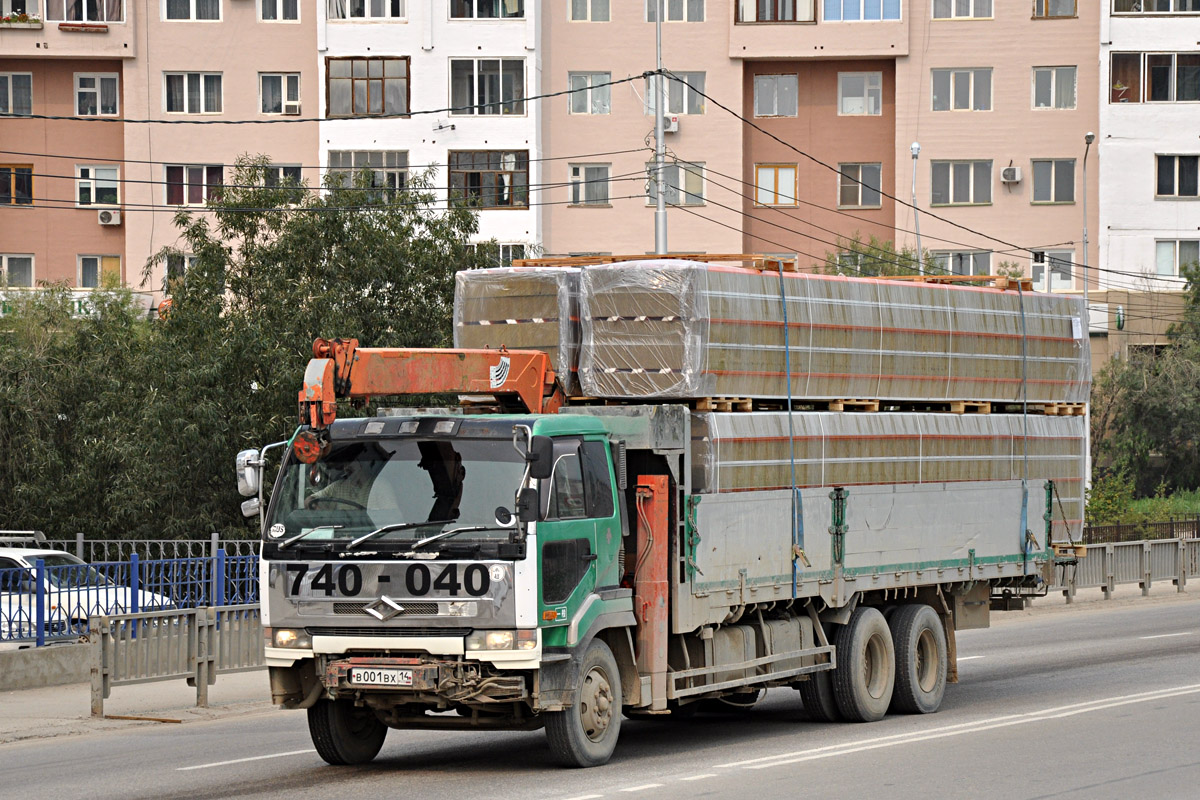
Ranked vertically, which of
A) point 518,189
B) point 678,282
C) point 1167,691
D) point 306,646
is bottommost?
point 1167,691

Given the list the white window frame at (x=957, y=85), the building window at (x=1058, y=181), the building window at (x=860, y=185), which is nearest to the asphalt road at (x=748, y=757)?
the building window at (x=860, y=185)

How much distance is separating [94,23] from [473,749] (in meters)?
49.3

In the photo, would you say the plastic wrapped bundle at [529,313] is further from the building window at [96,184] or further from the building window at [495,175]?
the building window at [96,184]

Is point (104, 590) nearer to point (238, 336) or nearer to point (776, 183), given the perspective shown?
point (238, 336)

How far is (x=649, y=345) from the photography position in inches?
509

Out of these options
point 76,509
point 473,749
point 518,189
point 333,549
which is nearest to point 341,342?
point 333,549

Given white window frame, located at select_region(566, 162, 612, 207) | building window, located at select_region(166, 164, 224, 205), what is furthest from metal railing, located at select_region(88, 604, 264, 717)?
building window, located at select_region(166, 164, 224, 205)

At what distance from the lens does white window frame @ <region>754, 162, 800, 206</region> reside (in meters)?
59.4

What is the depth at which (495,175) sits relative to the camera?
2210 inches

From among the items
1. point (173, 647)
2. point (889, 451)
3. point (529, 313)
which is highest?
point (529, 313)

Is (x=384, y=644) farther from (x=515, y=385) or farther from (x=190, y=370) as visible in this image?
(x=190, y=370)

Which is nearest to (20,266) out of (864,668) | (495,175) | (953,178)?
(495,175)

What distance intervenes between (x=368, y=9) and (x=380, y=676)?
4795cm

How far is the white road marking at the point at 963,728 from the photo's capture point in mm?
12523
